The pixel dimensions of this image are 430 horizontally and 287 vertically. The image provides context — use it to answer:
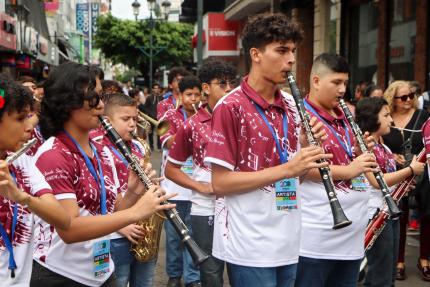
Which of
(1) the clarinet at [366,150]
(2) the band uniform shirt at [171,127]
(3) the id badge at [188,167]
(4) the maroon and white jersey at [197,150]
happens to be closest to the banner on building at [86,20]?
(2) the band uniform shirt at [171,127]

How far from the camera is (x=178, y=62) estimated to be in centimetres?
4969

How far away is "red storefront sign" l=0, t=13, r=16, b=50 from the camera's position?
15.0 meters

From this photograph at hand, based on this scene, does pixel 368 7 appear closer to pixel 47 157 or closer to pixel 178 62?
pixel 47 157

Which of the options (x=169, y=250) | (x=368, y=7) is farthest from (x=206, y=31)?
(x=169, y=250)

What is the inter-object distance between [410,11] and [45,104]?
10.6 metres

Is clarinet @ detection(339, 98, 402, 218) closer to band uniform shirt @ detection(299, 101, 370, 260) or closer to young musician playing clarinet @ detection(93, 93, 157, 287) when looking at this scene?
band uniform shirt @ detection(299, 101, 370, 260)

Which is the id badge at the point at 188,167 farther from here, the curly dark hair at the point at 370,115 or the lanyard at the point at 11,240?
the lanyard at the point at 11,240

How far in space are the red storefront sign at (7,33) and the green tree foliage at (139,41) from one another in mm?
31133

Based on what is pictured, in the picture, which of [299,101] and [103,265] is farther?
[299,101]

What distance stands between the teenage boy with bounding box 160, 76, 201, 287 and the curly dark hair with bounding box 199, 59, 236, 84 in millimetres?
868

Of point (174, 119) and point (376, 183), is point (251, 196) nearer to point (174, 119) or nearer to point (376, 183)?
point (376, 183)

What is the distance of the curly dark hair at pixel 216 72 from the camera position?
17.2 ft

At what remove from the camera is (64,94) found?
311 centimetres

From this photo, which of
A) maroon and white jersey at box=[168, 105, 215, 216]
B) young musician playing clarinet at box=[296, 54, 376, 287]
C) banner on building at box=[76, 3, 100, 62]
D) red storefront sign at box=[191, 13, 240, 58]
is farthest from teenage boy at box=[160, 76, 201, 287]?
banner on building at box=[76, 3, 100, 62]
